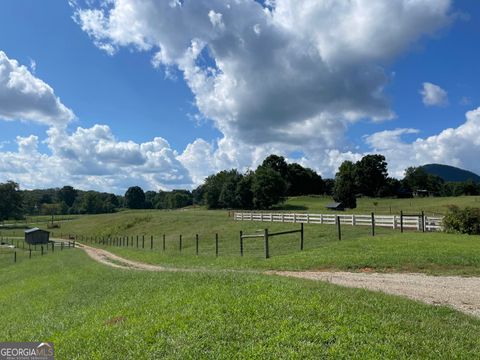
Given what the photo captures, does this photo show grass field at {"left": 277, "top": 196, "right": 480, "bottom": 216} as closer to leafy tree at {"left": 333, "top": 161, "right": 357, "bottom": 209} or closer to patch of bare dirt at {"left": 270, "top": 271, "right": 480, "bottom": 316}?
leafy tree at {"left": 333, "top": 161, "right": 357, "bottom": 209}

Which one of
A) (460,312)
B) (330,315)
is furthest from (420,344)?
(460,312)

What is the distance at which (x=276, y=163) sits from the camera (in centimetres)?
13562

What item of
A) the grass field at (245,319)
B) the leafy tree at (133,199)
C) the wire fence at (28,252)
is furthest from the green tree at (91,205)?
the grass field at (245,319)

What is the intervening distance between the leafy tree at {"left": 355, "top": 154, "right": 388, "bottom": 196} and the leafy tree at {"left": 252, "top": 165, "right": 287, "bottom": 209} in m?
38.2

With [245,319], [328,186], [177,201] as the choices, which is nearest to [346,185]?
[328,186]

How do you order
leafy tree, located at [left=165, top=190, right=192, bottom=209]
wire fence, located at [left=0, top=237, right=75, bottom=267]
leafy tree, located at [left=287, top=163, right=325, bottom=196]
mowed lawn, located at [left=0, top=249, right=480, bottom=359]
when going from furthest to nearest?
leafy tree, located at [left=165, top=190, right=192, bottom=209] < leafy tree, located at [left=287, top=163, right=325, bottom=196] < wire fence, located at [left=0, top=237, right=75, bottom=267] < mowed lawn, located at [left=0, top=249, right=480, bottom=359]

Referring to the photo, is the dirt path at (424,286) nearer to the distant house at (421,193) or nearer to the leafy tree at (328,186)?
the distant house at (421,193)

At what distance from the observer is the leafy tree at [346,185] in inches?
3360

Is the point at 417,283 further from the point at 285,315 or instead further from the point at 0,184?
the point at 0,184

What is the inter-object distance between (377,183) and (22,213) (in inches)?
4471

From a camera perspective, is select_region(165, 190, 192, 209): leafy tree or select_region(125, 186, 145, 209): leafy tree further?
select_region(125, 186, 145, 209): leafy tree

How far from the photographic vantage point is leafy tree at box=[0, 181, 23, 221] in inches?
4961

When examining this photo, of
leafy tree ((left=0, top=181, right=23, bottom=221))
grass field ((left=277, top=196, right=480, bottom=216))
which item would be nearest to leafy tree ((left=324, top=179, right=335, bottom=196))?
grass field ((left=277, top=196, right=480, bottom=216))
